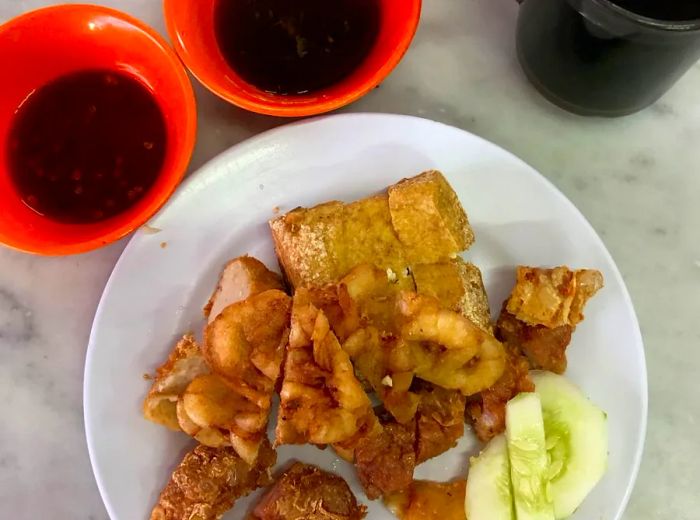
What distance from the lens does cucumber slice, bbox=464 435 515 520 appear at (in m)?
1.29

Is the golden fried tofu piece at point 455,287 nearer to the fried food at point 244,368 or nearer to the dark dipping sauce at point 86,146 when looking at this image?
the fried food at point 244,368

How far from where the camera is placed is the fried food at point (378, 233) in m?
1.30

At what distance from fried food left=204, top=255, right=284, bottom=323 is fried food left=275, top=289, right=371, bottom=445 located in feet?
0.43

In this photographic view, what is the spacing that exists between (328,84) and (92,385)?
27.4 inches

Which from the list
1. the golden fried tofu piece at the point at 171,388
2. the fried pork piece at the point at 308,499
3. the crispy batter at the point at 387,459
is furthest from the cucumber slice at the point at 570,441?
the golden fried tofu piece at the point at 171,388

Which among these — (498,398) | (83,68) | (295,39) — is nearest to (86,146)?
(83,68)

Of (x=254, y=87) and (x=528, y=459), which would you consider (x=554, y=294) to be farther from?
(x=254, y=87)

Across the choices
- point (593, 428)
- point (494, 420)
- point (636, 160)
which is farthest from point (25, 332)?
point (636, 160)

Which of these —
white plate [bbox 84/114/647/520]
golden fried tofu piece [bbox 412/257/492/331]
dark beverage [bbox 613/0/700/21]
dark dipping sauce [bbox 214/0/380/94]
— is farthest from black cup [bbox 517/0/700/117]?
golden fried tofu piece [bbox 412/257/492/331]

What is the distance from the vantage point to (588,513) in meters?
1.34

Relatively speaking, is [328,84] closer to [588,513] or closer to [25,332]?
[25,332]

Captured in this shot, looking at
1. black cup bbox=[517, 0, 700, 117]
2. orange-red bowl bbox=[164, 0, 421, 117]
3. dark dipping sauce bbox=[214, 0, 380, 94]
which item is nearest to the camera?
black cup bbox=[517, 0, 700, 117]

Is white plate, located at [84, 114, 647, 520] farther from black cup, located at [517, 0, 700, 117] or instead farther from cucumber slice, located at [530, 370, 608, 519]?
black cup, located at [517, 0, 700, 117]

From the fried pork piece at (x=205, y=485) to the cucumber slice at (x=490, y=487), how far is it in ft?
1.29
